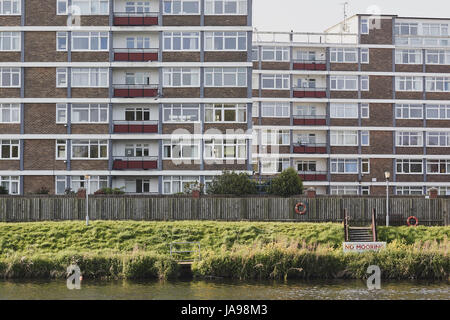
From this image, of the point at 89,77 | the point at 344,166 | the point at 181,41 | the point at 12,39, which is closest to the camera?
the point at 12,39

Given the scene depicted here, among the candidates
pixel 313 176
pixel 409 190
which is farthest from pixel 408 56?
pixel 313 176

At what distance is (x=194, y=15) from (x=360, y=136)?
23.9m

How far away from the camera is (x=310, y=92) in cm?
7294

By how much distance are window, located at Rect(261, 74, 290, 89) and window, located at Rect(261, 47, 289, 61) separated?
166 centimetres

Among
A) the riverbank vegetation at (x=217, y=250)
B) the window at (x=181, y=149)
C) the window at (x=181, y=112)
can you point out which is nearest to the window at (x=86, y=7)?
the window at (x=181, y=112)

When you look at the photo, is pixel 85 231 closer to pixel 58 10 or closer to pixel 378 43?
pixel 58 10

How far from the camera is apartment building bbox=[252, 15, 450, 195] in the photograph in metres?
71.8

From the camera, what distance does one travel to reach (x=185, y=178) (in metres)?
56.0

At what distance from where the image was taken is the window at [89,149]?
55688mm

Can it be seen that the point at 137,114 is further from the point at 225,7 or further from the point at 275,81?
the point at 275,81

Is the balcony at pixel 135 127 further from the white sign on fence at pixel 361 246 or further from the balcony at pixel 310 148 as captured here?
the white sign on fence at pixel 361 246

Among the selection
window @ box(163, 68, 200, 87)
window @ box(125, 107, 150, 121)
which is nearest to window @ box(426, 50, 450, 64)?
window @ box(163, 68, 200, 87)

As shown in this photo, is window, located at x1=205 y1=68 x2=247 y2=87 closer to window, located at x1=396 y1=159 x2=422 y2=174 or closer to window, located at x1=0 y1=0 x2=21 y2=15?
window, located at x1=0 y1=0 x2=21 y2=15

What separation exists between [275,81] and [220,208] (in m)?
26.9
